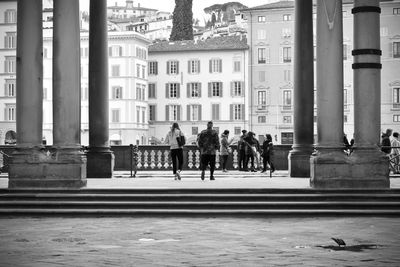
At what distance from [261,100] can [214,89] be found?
305 inches

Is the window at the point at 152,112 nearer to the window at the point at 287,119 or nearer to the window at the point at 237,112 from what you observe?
the window at the point at 237,112

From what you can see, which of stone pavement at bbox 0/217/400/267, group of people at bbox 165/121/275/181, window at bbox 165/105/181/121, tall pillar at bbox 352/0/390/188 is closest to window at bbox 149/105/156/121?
window at bbox 165/105/181/121

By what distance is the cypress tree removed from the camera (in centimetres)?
10556

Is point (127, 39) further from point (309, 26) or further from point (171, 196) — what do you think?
point (171, 196)

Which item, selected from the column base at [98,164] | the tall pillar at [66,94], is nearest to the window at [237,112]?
the column base at [98,164]

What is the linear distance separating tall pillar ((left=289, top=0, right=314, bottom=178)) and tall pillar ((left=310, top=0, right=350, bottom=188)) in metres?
5.14

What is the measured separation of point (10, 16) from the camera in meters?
92.1

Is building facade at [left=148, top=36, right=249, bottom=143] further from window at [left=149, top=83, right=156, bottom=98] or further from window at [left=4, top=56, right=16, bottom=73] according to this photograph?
window at [left=4, top=56, right=16, bottom=73]

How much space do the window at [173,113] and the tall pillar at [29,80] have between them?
79.7 m

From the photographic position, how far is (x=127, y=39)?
96.5 metres

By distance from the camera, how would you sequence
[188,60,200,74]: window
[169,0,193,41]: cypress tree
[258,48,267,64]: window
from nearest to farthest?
[258,48,267,64]: window → [188,60,200,74]: window → [169,0,193,41]: cypress tree

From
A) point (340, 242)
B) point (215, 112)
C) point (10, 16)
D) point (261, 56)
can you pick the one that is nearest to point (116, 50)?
point (10, 16)

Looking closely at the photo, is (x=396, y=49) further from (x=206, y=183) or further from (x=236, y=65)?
(x=206, y=183)

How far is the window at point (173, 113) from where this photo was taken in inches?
3903
